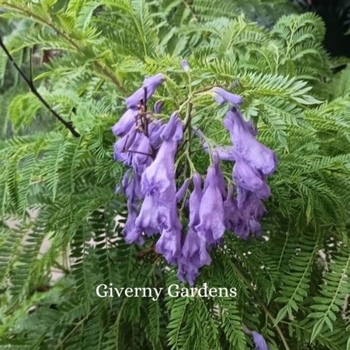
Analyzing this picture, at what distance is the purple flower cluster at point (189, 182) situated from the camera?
416 mm

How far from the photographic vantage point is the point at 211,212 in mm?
421

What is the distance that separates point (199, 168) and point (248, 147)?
84 millimetres

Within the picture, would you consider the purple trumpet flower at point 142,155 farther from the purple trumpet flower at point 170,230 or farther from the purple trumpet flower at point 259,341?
the purple trumpet flower at point 259,341

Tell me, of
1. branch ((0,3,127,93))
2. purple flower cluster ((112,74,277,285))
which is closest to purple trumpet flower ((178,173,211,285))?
purple flower cluster ((112,74,277,285))

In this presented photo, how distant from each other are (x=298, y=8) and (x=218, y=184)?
0.56 meters

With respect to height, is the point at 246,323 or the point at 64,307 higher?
the point at 246,323

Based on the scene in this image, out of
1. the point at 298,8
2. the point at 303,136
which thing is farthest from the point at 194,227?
the point at 298,8

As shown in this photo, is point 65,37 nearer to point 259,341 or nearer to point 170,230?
point 170,230

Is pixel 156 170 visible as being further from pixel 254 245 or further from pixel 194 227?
pixel 254 245

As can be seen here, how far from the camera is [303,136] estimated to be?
0.50m

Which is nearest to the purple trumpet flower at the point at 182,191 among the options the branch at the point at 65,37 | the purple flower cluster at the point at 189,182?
the purple flower cluster at the point at 189,182

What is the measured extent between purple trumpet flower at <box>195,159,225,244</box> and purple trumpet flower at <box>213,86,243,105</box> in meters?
0.05

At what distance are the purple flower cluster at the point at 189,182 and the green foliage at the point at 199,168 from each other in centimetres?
2

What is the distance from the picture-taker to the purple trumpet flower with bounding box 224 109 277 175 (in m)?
0.41
